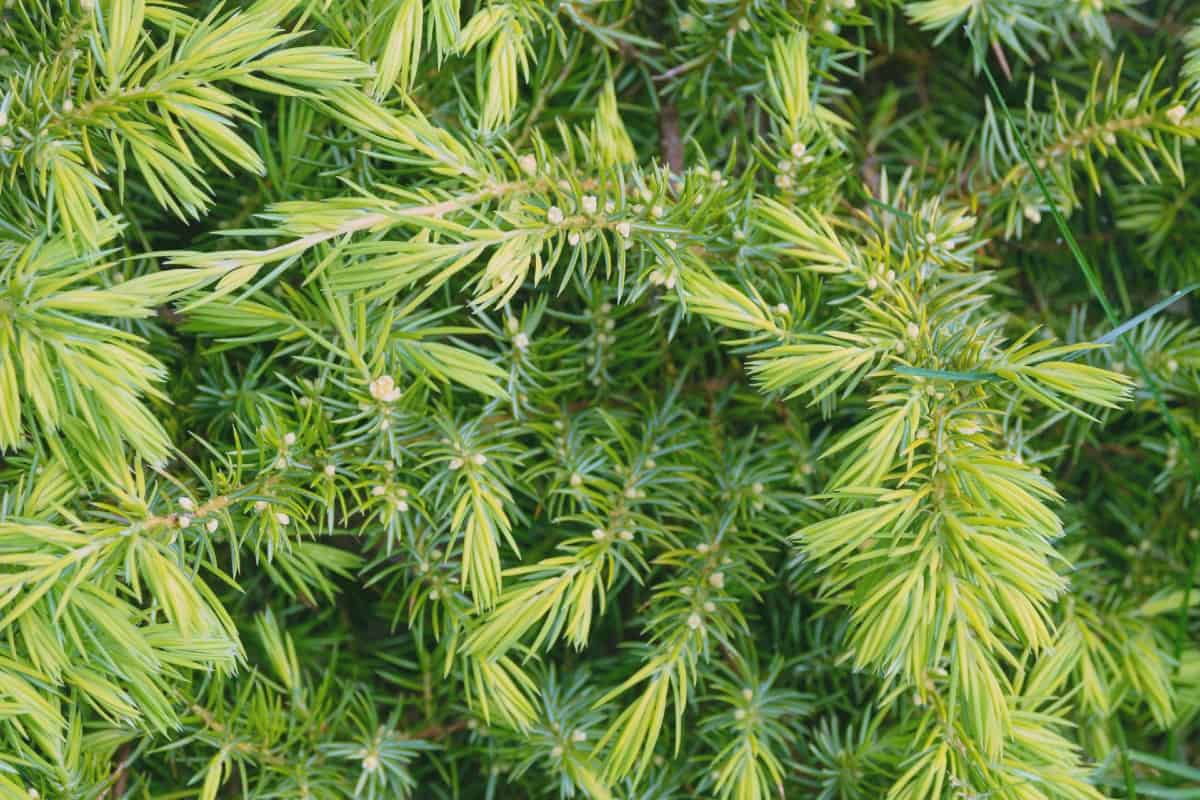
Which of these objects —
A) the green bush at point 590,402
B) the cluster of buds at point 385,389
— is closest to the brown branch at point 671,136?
the green bush at point 590,402

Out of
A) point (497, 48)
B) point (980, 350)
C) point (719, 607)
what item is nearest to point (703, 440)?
point (719, 607)

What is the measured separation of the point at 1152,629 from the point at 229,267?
0.88m

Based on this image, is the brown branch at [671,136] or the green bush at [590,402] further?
the brown branch at [671,136]

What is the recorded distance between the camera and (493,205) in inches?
30.3

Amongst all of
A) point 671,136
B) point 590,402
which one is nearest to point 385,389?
point 590,402

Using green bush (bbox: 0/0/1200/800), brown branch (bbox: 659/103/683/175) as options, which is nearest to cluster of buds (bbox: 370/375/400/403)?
green bush (bbox: 0/0/1200/800)

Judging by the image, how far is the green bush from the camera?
0.68m

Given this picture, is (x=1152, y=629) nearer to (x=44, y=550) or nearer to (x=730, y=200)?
(x=730, y=200)

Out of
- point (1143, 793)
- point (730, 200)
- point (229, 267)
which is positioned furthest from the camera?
point (1143, 793)

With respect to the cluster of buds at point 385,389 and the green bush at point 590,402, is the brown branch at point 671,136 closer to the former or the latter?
the green bush at point 590,402

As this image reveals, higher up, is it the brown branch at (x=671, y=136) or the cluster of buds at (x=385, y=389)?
the brown branch at (x=671, y=136)

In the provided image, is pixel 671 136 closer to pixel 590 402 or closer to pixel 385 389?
pixel 590 402

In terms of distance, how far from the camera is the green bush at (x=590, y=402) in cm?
68

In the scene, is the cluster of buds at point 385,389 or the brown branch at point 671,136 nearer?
the cluster of buds at point 385,389
